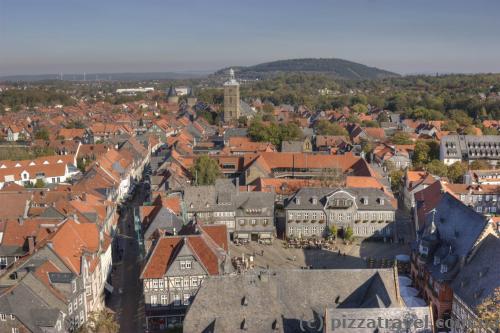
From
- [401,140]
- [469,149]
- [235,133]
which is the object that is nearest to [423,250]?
[469,149]

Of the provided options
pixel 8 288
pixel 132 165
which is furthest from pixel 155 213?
pixel 132 165

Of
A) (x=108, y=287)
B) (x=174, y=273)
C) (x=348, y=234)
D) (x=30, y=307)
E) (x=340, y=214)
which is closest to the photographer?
(x=30, y=307)

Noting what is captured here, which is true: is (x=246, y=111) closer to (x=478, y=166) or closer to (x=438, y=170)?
(x=478, y=166)

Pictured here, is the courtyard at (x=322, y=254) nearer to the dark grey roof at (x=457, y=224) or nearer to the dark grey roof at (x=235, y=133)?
the dark grey roof at (x=457, y=224)

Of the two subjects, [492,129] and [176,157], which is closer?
[176,157]

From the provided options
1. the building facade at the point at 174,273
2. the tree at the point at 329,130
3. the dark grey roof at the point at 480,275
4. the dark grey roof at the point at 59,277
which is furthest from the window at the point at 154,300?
the tree at the point at 329,130

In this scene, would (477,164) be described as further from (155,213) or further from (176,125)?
(176,125)

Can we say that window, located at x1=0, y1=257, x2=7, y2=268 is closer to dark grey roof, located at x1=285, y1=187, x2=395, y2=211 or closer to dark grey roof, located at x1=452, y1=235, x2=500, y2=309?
dark grey roof, located at x1=285, y1=187, x2=395, y2=211
